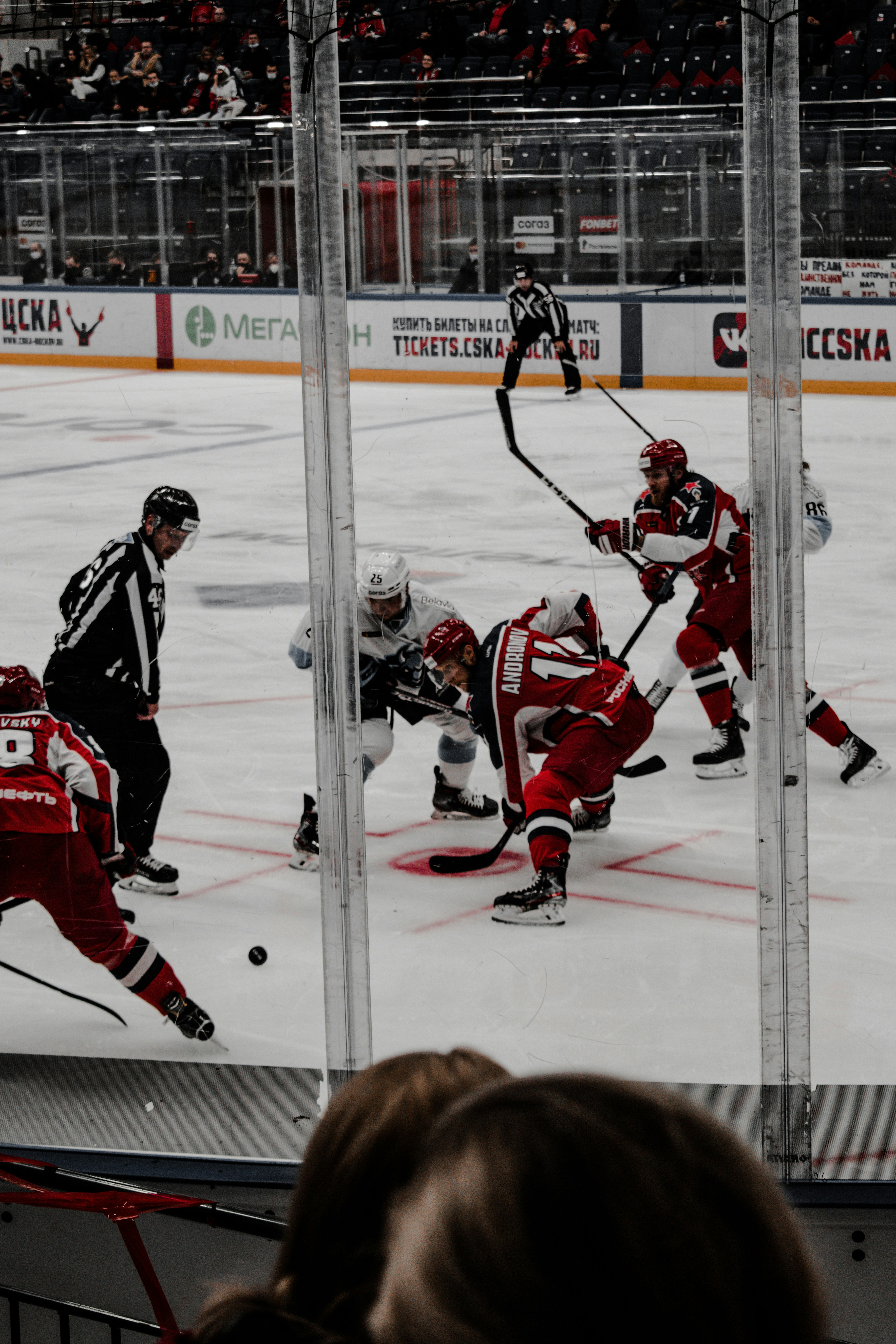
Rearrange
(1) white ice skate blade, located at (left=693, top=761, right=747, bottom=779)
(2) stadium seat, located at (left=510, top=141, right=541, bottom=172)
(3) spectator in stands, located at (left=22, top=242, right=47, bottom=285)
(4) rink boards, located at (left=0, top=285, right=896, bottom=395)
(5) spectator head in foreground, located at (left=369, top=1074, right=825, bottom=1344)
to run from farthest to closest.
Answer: (2) stadium seat, located at (left=510, top=141, right=541, bottom=172) < (3) spectator in stands, located at (left=22, top=242, right=47, bottom=285) < (1) white ice skate blade, located at (left=693, top=761, right=747, bottom=779) < (4) rink boards, located at (left=0, top=285, right=896, bottom=395) < (5) spectator head in foreground, located at (left=369, top=1074, right=825, bottom=1344)

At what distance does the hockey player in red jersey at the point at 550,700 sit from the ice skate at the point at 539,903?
0.84ft

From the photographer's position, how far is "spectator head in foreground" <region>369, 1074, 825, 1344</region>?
0.54 meters

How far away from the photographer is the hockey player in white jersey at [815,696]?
94.3 inches

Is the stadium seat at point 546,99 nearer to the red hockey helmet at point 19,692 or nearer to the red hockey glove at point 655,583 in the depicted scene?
the red hockey glove at point 655,583

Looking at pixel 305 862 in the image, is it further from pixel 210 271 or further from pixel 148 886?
pixel 210 271

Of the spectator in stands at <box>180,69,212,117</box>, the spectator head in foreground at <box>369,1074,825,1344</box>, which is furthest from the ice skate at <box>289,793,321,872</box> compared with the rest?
the spectator head in foreground at <box>369,1074,825,1344</box>

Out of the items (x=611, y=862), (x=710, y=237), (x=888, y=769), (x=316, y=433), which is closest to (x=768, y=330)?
(x=316, y=433)

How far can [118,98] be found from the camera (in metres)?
3.31

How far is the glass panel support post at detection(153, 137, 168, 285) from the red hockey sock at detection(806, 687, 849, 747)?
1831 millimetres

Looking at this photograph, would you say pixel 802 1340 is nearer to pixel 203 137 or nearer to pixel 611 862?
pixel 611 862

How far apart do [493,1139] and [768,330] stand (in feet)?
5.14

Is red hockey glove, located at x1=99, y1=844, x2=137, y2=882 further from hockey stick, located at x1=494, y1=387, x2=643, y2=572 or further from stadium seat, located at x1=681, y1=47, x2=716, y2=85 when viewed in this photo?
stadium seat, located at x1=681, y1=47, x2=716, y2=85

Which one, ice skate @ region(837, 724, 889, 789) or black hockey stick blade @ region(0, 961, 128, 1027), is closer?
black hockey stick blade @ region(0, 961, 128, 1027)

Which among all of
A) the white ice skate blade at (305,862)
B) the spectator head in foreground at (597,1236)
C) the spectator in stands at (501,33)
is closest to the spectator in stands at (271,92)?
the spectator in stands at (501,33)
